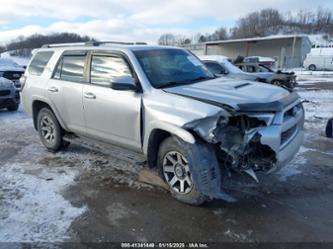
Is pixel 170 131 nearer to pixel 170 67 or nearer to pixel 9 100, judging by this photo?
pixel 170 67

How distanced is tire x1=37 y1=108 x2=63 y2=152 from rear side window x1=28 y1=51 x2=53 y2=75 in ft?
2.42

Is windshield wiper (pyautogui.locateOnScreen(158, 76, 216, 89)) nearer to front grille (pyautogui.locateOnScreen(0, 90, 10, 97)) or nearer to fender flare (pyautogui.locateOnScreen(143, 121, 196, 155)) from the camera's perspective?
fender flare (pyautogui.locateOnScreen(143, 121, 196, 155))

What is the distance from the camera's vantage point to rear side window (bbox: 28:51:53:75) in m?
6.20

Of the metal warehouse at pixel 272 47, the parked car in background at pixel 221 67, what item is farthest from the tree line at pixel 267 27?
the parked car in background at pixel 221 67

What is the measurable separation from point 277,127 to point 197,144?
2.98 ft

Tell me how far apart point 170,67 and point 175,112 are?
1.18 meters

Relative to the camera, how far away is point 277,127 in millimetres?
3795

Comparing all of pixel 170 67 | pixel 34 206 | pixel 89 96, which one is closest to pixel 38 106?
pixel 89 96

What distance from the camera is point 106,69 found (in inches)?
198

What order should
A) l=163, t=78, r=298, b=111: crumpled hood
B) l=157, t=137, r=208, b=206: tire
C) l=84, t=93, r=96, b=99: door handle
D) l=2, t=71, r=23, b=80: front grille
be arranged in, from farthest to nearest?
l=2, t=71, r=23, b=80: front grille, l=84, t=93, r=96, b=99: door handle, l=157, t=137, r=208, b=206: tire, l=163, t=78, r=298, b=111: crumpled hood

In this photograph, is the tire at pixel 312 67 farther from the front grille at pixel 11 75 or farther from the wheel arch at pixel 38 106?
the wheel arch at pixel 38 106

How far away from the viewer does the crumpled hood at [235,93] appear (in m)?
3.84

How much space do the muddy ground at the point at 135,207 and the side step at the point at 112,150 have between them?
0.19 feet

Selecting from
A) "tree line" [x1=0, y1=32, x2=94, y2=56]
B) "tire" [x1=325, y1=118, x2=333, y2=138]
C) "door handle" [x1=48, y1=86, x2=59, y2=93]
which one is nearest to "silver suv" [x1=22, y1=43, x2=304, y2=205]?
"door handle" [x1=48, y1=86, x2=59, y2=93]
